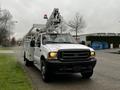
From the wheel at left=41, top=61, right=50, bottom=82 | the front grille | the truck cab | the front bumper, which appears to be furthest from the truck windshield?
the front bumper

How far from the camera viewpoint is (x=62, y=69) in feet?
31.2

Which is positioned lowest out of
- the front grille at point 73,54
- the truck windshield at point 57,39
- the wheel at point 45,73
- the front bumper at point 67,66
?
the wheel at point 45,73

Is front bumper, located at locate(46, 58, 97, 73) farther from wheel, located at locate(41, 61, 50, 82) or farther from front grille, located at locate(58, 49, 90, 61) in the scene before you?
wheel, located at locate(41, 61, 50, 82)

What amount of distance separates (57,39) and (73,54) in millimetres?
2085

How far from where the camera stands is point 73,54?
970 centimetres

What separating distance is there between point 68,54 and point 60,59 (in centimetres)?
35

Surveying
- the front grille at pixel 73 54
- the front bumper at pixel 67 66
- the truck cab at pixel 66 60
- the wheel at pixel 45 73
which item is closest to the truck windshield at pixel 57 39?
the truck cab at pixel 66 60

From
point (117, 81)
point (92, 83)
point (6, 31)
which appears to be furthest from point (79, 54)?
point (6, 31)

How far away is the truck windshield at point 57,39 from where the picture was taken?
11383 mm

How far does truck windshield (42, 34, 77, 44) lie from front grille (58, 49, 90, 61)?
68.6 inches

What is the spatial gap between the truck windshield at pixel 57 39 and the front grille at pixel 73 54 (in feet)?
5.72

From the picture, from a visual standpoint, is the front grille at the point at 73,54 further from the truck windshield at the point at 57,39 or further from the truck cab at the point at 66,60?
the truck windshield at the point at 57,39

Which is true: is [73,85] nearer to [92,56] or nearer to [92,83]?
[92,83]

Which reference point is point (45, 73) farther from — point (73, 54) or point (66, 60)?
point (73, 54)
